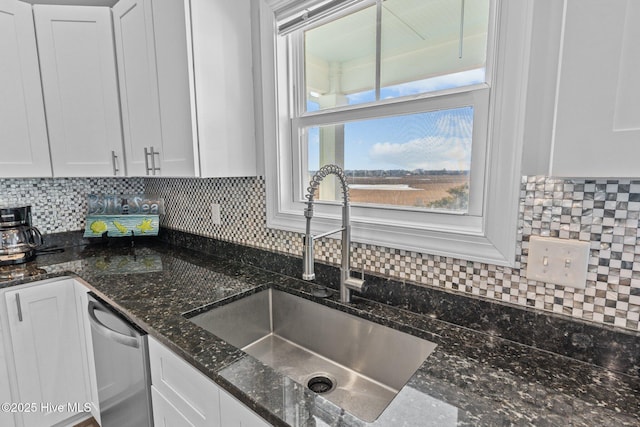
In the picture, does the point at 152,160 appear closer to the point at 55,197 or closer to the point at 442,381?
the point at 55,197

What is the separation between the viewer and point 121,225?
204 cm

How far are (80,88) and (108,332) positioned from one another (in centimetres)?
137

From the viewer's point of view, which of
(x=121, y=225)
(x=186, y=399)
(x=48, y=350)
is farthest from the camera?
(x=121, y=225)

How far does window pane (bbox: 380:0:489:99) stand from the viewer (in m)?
1.00

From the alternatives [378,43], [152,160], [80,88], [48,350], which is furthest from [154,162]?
[378,43]

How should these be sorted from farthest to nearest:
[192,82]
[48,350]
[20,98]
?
[20,98] → [48,350] → [192,82]

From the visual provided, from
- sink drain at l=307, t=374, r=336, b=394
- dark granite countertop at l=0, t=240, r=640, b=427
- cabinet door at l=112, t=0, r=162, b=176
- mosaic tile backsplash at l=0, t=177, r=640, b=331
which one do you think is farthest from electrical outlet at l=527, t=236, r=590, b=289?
cabinet door at l=112, t=0, r=162, b=176

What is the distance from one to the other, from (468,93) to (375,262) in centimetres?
62

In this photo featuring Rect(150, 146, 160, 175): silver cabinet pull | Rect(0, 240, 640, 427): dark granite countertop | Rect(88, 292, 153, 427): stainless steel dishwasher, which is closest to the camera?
Rect(0, 240, 640, 427): dark granite countertop

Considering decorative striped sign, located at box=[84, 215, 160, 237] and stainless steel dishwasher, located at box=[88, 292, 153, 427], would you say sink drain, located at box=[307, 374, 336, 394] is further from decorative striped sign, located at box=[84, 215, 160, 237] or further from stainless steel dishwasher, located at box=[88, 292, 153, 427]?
decorative striped sign, located at box=[84, 215, 160, 237]

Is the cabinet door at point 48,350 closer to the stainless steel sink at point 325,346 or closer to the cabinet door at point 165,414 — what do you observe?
the cabinet door at point 165,414

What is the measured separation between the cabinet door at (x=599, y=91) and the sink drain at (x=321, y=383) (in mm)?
896

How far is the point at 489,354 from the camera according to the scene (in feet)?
2.71

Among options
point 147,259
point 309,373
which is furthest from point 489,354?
point 147,259
